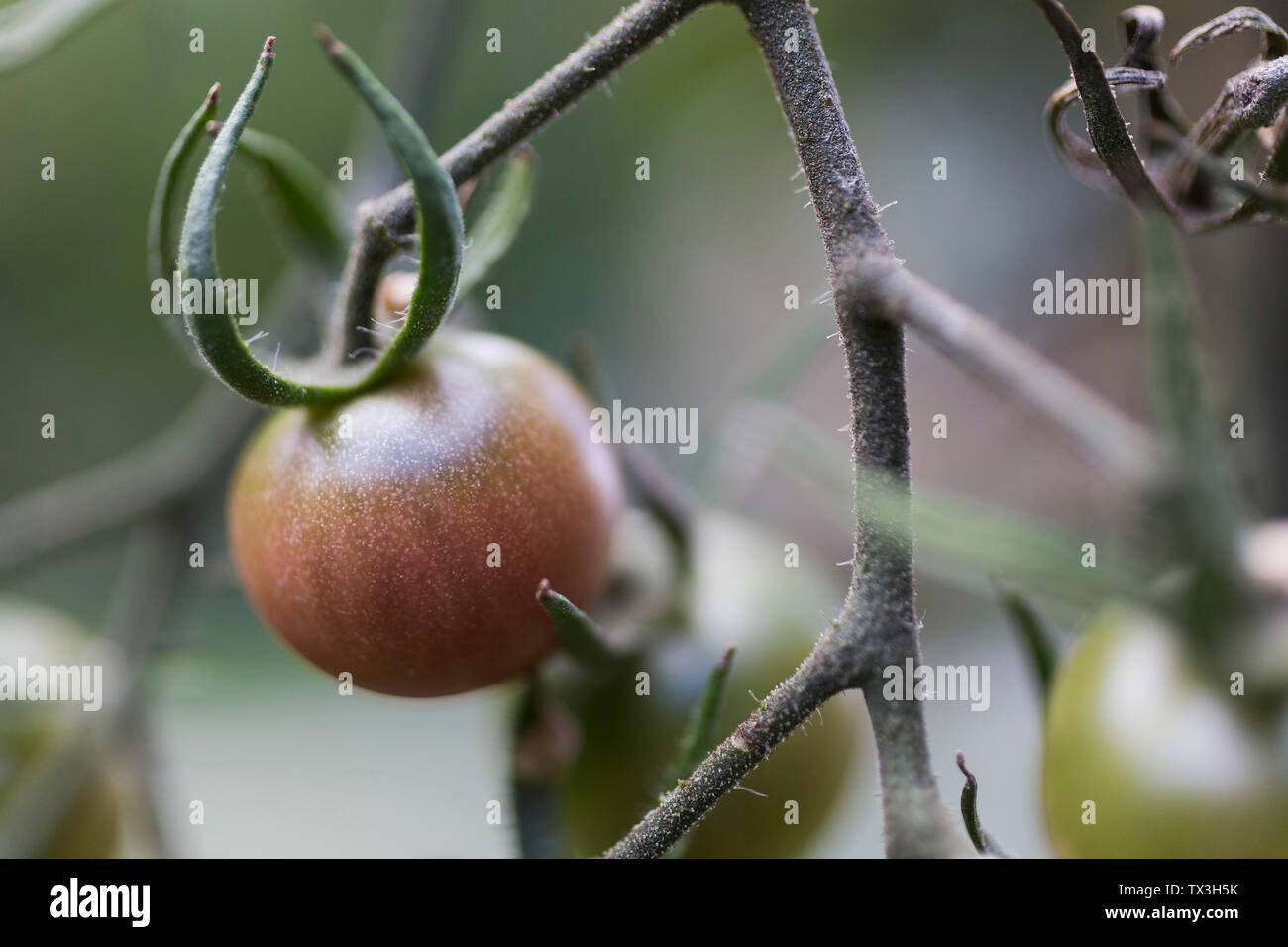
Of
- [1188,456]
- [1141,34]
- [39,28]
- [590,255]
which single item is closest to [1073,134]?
[1141,34]

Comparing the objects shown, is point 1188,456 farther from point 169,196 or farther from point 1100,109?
point 169,196

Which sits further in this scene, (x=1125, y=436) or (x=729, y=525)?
(x=729, y=525)

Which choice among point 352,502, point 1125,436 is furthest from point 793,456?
point 352,502

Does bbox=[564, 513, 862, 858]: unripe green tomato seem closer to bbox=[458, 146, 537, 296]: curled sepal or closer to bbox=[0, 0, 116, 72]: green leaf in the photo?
bbox=[458, 146, 537, 296]: curled sepal

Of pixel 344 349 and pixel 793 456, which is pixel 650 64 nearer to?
pixel 793 456

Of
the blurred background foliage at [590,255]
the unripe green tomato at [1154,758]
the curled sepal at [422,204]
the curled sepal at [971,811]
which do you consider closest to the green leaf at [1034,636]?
the unripe green tomato at [1154,758]
